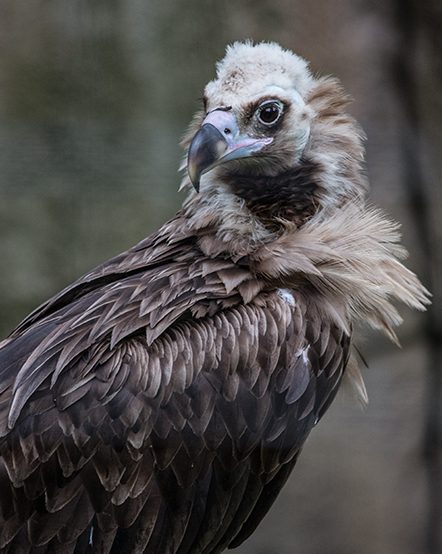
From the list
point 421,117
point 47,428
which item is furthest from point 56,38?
point 47,428

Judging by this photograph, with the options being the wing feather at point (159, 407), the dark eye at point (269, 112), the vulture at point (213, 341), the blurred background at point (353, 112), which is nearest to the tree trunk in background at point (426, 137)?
the blurred background at point (353, 112)

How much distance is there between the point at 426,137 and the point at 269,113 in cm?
156

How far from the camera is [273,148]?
2.54 metres

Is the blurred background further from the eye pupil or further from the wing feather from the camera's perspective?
the wing feather

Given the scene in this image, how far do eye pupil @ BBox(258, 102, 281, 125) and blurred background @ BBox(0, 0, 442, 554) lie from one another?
0.87 m

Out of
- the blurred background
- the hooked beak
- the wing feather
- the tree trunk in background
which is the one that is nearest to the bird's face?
the hooked beak

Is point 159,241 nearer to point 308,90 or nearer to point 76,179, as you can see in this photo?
point 308,90

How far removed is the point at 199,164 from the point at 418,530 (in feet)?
7.07

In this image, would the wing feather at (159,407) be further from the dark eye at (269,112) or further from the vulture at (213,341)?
the dark eye at (269,112)

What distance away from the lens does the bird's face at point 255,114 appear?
8.07 feet

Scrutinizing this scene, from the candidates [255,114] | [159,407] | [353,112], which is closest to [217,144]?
[255,114]

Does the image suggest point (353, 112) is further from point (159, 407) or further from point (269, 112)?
point (159, 407)

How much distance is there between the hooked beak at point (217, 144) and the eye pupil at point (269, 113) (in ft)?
0.15

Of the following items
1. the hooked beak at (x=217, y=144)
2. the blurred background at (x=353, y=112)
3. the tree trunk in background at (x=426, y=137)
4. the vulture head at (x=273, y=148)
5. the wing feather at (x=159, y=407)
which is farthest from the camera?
the tree trunk in background at (x=426, y=137)
